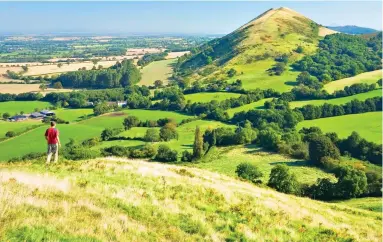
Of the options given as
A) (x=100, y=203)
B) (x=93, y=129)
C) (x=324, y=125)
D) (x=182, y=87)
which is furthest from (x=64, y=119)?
(x=100, y=203)

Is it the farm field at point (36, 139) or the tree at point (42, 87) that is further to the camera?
the tree at point (42, 87)

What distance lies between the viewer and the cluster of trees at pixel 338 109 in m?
125

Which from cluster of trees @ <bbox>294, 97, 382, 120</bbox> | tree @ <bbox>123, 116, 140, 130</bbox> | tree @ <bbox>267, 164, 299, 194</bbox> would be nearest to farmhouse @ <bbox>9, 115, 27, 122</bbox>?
tree @ <bbox>123, 116, 140, 130</bbox>

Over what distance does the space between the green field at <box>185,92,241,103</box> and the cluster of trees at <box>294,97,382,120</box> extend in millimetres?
35834

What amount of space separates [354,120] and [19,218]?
115 metres

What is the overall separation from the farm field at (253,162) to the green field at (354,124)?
93.5 ft

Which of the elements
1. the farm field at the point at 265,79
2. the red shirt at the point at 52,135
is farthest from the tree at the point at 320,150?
the farm field at the point at 265,79

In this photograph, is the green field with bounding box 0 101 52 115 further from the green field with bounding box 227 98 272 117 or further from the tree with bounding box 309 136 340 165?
the tree with bounding box 309 136 340 165

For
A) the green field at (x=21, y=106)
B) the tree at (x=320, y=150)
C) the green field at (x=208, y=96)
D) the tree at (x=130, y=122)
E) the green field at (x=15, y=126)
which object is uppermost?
the tree at (x=320, y=150)

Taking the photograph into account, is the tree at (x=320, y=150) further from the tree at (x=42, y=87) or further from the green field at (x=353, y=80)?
the tree at (x=42, y=87)

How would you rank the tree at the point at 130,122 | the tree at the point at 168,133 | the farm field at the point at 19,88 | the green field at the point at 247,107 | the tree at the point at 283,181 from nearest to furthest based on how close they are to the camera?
the tree at the point at 283,181 → the tree at the point at 168,133 → the tree at the point at 130,122 → the green field at the point at 247,107 → the farm field at the point at 19,88

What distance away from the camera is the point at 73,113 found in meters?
143

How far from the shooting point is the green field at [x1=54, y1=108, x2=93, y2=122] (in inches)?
5301

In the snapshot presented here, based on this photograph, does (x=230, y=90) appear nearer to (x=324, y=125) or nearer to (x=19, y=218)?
(x=324, y=125)
